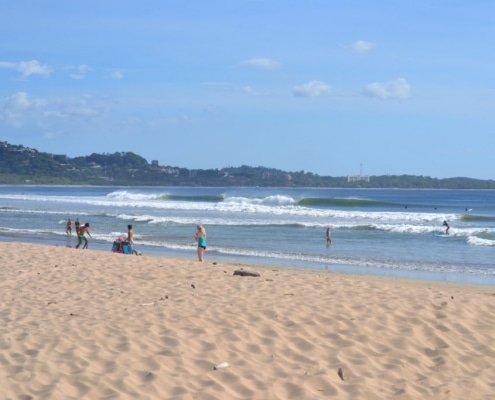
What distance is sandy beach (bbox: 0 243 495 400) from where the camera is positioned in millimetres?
6008

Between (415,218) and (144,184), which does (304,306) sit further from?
(144,184)

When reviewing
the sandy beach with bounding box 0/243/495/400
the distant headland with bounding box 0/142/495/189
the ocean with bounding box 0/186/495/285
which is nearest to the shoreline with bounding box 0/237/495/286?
the ocean with bounding box 0/186/495/285

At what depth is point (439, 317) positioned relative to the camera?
27.3 ft

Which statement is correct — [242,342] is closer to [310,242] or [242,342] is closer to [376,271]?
[376,271]

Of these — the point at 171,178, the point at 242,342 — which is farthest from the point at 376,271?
the point at 171,178

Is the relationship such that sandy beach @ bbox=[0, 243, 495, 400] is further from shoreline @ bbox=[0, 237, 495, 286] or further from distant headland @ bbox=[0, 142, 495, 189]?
distant headland @ bbox=[0, 142, 495, 189]

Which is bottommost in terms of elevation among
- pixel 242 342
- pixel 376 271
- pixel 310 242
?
pixel 310 242

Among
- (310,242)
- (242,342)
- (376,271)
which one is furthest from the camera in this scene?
(310,242)

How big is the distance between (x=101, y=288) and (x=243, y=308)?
9.49 ft

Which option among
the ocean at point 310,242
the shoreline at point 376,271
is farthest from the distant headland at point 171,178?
the shoreline at point 376,271

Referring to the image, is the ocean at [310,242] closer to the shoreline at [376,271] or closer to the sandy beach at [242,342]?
the shoreline at [376,271]

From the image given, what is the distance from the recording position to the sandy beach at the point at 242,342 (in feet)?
19.7

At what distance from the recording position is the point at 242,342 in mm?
7164

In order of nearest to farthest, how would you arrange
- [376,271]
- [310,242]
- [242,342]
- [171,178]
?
[242,342] → [376,271] → [310,242] → [171,178]
